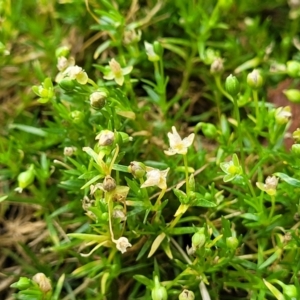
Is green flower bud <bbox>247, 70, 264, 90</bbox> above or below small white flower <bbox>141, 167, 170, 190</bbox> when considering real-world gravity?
above

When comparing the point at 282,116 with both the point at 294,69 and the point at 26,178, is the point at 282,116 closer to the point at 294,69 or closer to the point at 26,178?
the point at 294,69

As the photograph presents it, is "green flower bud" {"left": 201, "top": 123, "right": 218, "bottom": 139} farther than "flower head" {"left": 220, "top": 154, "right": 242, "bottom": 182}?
Yes

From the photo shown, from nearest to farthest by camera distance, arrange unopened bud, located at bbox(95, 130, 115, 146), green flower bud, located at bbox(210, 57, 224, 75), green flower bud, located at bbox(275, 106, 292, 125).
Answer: unopened bud, located at bbox(95, 130, 115, 146) → green flower bud, located at bbox(275, 106, 292, 125) → green flower bud, located at bbox(210, 57, 224, 75)

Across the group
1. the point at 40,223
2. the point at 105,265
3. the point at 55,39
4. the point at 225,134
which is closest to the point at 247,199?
the point at 225,134

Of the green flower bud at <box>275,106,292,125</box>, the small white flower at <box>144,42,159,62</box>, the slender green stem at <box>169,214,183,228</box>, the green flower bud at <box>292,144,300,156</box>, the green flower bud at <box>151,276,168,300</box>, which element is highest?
the small white flower at <box>144,42,159,62</box>

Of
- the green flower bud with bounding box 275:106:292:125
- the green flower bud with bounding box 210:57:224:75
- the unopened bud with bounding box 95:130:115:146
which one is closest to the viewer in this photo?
the unopened bud with bounding box 95:130:115:146

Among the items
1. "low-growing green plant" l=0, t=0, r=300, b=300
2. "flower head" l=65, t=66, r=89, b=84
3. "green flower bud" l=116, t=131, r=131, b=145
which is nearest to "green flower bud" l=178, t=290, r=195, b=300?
"low-growing green plant" l=0, t=0, r=300, b=300

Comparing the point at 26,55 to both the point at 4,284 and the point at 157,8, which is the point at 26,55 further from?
the point at 4,284

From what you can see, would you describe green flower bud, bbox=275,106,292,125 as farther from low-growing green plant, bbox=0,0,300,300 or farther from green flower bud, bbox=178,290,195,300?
green flower bud, bbox=178,290,195,300

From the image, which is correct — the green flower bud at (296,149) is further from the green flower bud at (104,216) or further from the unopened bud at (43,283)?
the unopened bud at (43,283)
